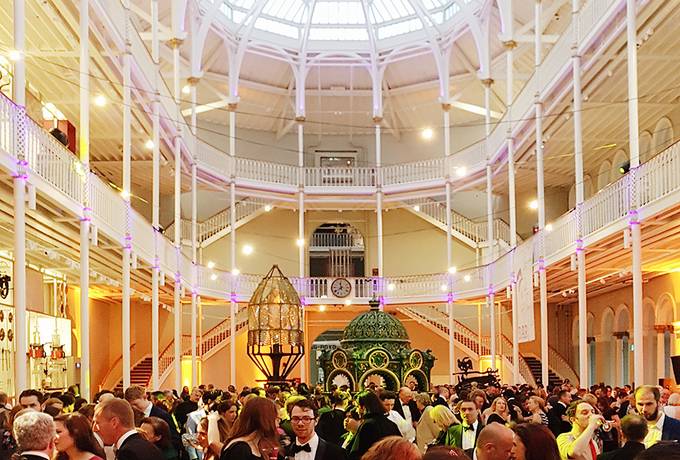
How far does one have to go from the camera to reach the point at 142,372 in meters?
37.7

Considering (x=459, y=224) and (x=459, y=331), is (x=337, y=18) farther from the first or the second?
(x=459, y=331)

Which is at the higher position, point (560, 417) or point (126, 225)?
point (126, 225)

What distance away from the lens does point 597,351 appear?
35.2 m

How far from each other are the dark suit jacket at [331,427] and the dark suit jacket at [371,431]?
1.88 m

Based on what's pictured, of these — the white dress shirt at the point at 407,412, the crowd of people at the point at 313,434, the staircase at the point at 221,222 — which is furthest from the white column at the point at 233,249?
the crowd of people at the point at 313,434

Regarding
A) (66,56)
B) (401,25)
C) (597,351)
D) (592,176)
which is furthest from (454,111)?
(66,56)

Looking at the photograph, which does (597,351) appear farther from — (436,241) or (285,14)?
(285,14)

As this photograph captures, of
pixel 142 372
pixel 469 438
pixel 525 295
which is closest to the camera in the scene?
pixel 469 438

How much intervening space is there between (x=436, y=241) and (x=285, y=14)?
10.7 metres

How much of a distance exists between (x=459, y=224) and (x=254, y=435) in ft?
112

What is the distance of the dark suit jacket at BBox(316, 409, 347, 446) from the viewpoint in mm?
10898

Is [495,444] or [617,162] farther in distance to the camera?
[617,162]

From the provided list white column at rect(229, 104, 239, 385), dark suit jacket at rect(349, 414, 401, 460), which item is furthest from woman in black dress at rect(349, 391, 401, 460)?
white column at rect(229, 104, 239, 385)

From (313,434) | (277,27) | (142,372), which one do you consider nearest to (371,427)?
(313,434)
